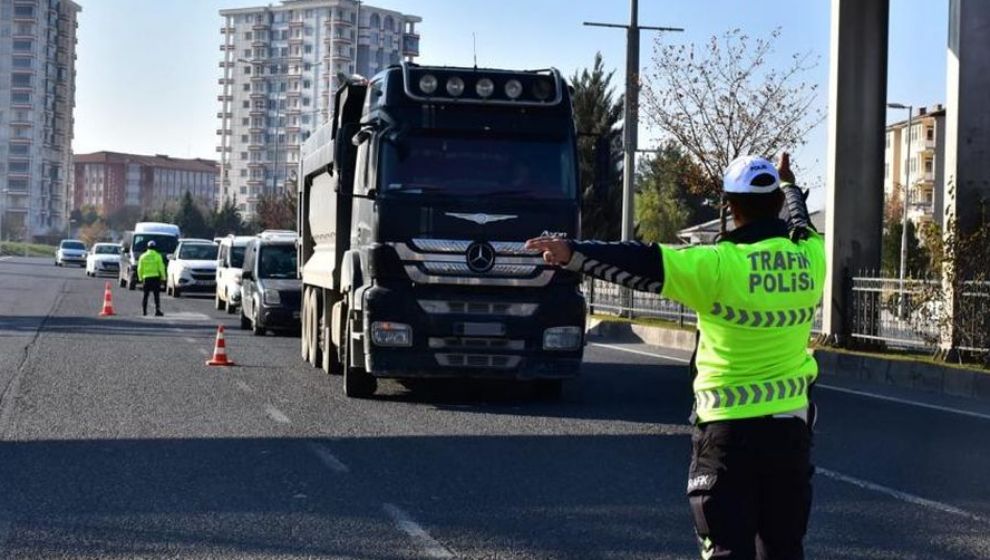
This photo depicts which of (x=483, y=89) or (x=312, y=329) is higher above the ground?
(x=483, y=89)

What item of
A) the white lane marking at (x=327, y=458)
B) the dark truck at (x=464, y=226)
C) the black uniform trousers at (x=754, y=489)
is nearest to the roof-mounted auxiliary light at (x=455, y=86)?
the dark truck at (x=464, y=226)

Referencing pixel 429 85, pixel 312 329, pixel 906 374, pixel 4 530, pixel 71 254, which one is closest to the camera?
pixel 4 530

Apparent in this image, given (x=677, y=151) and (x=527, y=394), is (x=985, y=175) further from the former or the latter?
(x=677, y=151)

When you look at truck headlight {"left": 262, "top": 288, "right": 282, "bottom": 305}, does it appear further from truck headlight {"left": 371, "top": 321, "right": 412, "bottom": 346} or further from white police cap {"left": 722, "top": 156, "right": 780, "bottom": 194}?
white police cap {"left": 722, "top": 156, "right": 780, "bottom": 194}

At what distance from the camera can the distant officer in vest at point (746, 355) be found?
16.1 feet

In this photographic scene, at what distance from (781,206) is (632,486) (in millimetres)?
5355

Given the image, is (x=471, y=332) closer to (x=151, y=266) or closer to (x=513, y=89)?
(x=513, y=89)

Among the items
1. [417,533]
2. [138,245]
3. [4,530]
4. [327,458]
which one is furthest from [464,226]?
[138,245]

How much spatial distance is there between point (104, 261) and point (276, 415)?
56052mm

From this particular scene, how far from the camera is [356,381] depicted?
52.7 ft

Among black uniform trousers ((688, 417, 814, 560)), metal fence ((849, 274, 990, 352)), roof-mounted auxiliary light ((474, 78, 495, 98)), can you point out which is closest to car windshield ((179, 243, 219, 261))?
metal fence ((849, 274, 990, 352))

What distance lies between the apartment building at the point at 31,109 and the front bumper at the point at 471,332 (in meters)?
169

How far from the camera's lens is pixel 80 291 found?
4959cm

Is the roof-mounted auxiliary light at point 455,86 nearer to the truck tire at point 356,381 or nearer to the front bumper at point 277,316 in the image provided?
the truck tire at point 356,381
